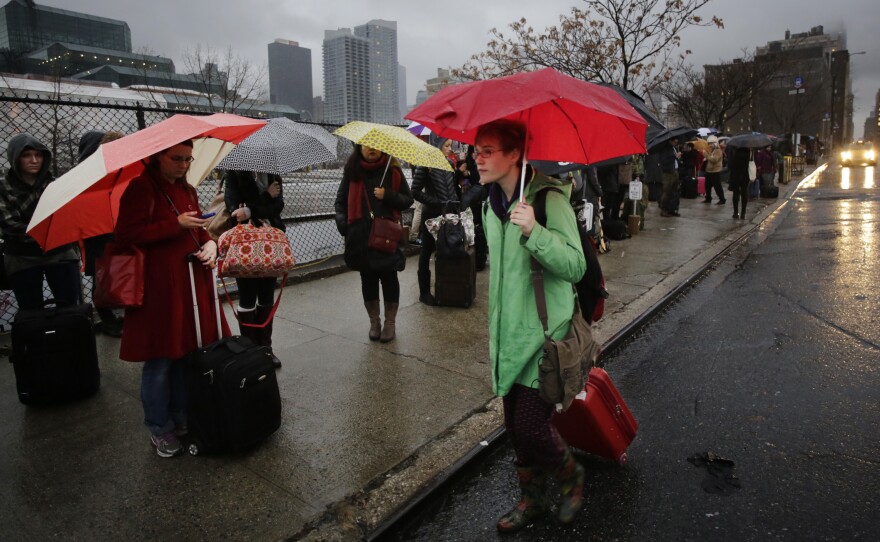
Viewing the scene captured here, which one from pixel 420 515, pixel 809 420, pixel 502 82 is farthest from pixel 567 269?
pixel 809 420

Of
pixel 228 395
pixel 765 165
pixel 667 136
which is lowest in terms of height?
pixel 228 395

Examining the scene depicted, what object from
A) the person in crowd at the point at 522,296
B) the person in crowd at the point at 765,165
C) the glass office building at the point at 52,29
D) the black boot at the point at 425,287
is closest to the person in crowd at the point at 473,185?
the black boot at the point at 425,287

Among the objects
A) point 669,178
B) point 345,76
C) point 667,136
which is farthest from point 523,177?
point 345,76

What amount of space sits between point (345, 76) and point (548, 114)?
76806mm

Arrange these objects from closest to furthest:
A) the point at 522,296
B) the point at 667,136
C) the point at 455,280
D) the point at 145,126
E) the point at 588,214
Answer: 1. the point at 522,296
2. the point at 455,280
3. the point at 145,126
4. the point at 588,214
5. the point at 667,136

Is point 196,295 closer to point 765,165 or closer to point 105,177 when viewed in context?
point 105,177

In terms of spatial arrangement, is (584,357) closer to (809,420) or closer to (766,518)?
(766,518)

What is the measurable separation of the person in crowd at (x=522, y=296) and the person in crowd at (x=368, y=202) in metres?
2.39

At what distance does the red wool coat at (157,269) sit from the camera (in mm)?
2949

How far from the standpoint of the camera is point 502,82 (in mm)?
2199

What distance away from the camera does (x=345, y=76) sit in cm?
7381

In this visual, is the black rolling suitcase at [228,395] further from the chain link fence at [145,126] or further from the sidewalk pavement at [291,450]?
the chain link fence at [145,126]

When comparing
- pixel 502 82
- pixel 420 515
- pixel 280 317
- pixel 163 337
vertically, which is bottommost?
pixel 420 515

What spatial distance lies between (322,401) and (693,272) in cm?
602
